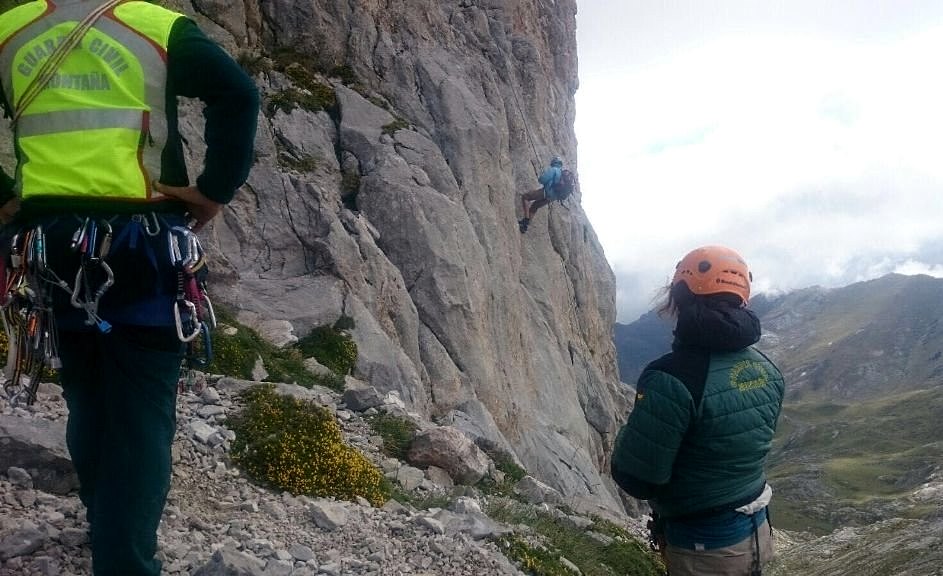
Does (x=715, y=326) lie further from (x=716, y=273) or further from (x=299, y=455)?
(x=299, y=455)

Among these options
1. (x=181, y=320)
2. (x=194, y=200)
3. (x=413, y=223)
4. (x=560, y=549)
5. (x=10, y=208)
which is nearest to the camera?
(x=181, y=320)

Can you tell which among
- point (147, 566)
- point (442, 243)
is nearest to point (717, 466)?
point (147, 566)

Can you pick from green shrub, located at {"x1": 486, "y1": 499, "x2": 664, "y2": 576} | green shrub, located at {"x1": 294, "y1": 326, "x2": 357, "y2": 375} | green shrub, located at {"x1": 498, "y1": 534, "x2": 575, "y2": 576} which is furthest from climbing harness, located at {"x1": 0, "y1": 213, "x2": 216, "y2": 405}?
green shrub, located at {"x1": 294, "y1": 326, "x2": 357, "y2": 375}

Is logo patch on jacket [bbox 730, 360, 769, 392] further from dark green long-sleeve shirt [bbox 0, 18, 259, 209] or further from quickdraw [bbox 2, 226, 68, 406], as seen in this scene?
quickdraw [bbox 2, 226, 68, 406]

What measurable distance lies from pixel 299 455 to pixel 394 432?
3.10m

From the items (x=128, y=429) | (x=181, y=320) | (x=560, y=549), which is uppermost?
(x=181, y=320)

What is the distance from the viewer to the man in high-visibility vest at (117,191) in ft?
14.6

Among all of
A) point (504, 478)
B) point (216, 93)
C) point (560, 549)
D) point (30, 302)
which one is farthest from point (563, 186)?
point (30, 302)

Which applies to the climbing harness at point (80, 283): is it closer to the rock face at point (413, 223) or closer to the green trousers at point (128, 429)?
the green trousers at point (128, 429)

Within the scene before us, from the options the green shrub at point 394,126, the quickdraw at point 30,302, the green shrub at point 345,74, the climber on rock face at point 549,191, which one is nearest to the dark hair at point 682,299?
the quickdraw at point 30,302

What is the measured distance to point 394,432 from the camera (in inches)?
515

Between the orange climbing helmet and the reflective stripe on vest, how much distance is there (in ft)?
14.4

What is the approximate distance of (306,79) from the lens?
27.6m

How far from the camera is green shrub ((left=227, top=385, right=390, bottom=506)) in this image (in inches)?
385
